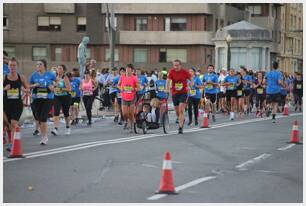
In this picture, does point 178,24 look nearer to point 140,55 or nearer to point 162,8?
point 162,8

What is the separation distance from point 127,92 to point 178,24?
5127cm

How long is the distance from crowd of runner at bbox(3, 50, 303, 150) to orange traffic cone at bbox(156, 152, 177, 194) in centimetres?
605

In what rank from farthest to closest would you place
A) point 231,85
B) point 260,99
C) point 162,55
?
point 162,55 < point 260,99 < point 231,85

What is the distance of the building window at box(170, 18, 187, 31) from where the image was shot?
72.9 metres

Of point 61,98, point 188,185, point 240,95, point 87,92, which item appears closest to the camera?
point 188,185

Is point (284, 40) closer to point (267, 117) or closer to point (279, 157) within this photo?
point (267, 117)

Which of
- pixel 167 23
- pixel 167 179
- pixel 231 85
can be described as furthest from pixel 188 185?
pixel 167 23

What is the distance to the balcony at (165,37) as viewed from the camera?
7244 cm

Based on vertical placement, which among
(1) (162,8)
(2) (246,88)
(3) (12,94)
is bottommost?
(2) (246,88)

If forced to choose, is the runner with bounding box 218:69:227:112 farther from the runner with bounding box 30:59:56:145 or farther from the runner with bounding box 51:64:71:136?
the runner with bounding box 30:59:56:145

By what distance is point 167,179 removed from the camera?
420 inches

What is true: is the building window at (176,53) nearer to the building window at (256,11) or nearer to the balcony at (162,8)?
the balcony at (162,8)

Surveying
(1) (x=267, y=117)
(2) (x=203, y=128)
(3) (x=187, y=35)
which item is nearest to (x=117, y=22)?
(3) (x=187, y=35)

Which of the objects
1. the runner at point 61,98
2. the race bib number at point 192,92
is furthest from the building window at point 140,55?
the runner at point 61,98
